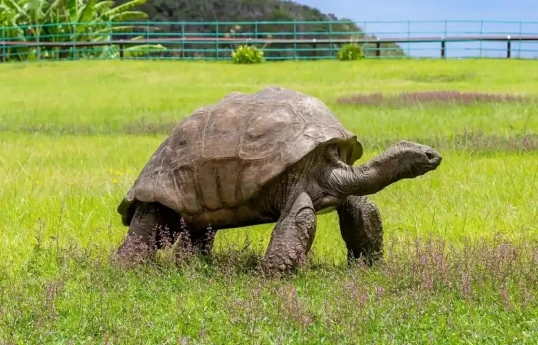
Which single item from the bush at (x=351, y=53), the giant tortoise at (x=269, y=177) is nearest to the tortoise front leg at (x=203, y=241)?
the giant tortoise at (x=269, y=177)

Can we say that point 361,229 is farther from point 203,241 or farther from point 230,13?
point 230,13

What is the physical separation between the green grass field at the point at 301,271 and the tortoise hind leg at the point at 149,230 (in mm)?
182

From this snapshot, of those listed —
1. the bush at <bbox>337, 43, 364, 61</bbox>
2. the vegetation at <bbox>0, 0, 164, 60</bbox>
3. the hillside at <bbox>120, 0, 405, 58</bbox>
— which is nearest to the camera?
the bush at <bbox>337, 43, 364, 61</bbox>

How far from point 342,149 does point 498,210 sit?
7.49 ft

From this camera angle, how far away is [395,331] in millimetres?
Answer: 4582

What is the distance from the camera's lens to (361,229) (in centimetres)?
618

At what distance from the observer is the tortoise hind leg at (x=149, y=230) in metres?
6.16

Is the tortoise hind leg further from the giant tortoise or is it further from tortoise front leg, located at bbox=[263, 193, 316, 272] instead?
tortoise front leg, located at bbox=[263, 193, 316, 272]

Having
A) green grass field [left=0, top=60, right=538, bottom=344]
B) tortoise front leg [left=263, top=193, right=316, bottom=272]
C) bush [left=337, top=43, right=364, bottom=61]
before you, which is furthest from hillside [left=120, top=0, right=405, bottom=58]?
tortoise front leg [left=263, top=193, right=316, bottom=272]

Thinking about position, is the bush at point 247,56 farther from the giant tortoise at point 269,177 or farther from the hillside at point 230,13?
the giant tortoise at point 269,177

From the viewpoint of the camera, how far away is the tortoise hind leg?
6.16m

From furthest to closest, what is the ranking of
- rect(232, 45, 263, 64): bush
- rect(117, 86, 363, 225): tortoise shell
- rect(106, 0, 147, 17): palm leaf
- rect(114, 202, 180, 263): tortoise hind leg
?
rect(106, 0, 147, 17): palm leaf < rect(232, 45, 263, 64): bush < rect(114, 202, 180, 263): tortoise hind leg < rect(117, 86, 363, 225): tortoise shell

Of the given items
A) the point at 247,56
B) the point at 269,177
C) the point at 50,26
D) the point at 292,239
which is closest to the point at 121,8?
the point at 50,26

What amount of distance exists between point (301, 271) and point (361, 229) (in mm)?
731
